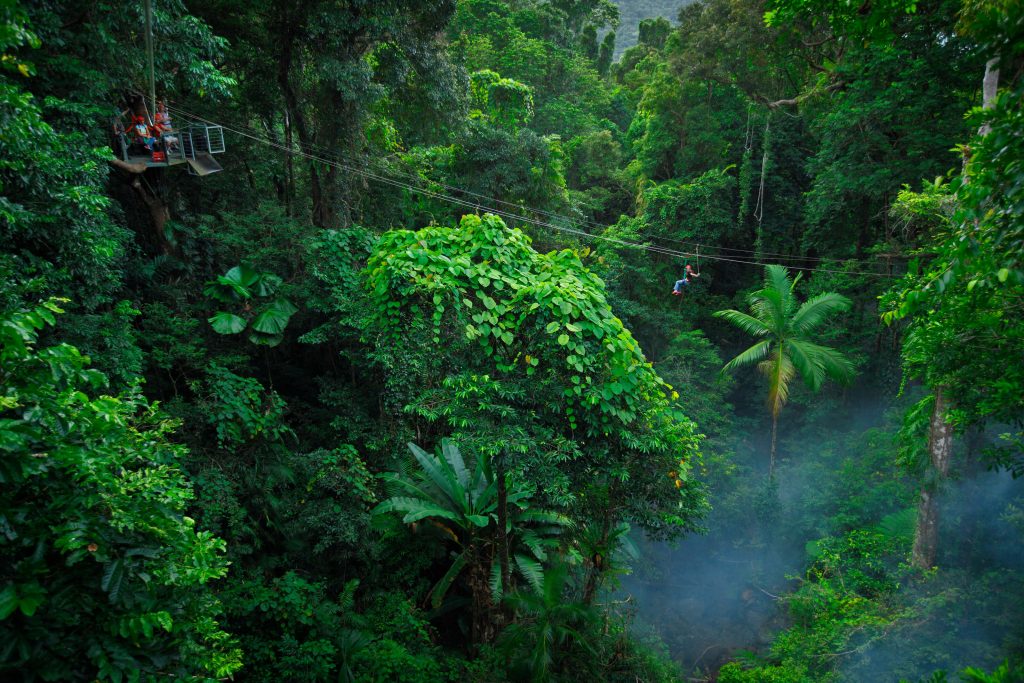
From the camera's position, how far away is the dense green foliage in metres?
3.79

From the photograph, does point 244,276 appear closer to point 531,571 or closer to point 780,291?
point 531,571

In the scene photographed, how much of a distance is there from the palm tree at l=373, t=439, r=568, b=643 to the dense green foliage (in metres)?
0.07

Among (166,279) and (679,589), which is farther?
(679,589)

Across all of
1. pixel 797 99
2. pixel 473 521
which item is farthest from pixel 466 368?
pixel 797 99

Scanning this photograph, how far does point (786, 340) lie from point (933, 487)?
4.85 meters

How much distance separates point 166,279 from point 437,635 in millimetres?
7475

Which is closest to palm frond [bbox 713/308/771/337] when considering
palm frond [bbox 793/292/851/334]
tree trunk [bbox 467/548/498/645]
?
palm frond [bbox 793/292/851/334]

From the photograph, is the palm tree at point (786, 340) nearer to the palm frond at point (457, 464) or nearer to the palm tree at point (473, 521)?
the palm tree at point (473, 521)

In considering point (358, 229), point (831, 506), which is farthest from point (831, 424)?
point (358, 229)

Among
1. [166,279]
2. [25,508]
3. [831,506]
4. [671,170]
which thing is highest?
[671,170]

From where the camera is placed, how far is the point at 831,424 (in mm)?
17266

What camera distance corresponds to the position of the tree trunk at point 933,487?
10.8m

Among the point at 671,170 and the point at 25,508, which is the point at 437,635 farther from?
the point at 671,170

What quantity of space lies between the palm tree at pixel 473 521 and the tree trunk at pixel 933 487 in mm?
7433
